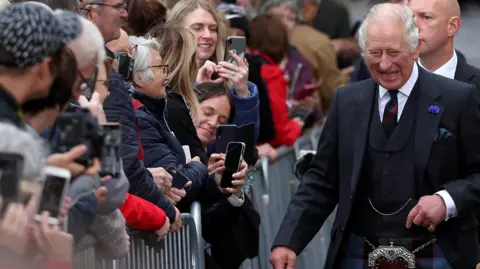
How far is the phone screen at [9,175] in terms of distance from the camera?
14.2 ft

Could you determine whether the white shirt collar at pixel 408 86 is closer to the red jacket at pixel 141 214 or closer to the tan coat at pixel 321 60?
the red jacket at pixel 141 214

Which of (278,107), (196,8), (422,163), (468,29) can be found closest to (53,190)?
(422,163)

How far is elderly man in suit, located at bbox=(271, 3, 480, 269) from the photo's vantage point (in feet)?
24.0

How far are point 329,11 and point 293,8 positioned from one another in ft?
13.3

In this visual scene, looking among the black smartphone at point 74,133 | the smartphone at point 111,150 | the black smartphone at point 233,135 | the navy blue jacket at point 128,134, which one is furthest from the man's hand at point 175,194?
A: the black smartphone at point 74,133

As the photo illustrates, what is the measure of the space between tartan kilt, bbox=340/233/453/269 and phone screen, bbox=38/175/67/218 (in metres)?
3.03

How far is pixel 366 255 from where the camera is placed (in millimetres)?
7406

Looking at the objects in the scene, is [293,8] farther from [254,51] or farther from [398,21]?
[398,21]

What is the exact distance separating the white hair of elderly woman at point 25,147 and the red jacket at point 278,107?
6.47 meters

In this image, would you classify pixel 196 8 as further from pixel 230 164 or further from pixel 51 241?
pixel 51 241

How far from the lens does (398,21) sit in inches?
296

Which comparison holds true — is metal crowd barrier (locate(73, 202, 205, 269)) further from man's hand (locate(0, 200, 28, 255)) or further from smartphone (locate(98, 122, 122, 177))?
man's hand (locate(0, 200, 28, 255))

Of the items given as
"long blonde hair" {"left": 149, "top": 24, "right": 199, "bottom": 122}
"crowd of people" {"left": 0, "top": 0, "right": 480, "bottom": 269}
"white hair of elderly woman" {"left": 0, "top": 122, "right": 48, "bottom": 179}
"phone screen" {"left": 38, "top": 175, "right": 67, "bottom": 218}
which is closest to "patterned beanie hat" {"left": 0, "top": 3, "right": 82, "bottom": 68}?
"crowd of people" {"left": 0, "top": 0, "right": 480, "bottom": 269}

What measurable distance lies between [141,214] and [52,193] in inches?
70.1
